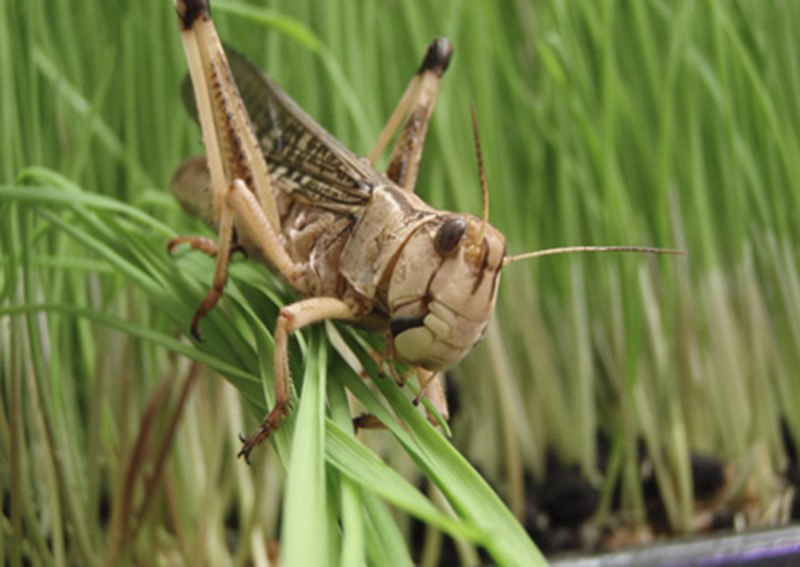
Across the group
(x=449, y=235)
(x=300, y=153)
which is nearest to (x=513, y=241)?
(x=300, y=153)

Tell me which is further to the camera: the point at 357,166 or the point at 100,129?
the point at 100,129

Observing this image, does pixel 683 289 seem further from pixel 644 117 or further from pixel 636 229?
pixel 644 117

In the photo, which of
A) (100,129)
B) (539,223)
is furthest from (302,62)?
(539,223)

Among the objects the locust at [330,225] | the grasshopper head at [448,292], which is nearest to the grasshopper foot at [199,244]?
the locust at [330,225]

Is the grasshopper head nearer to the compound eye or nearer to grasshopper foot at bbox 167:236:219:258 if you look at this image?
the compound eye

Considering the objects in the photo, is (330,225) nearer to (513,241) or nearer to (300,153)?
(300,153)

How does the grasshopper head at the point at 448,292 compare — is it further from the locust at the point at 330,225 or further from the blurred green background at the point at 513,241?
the blurred green background at the point at 513,241
